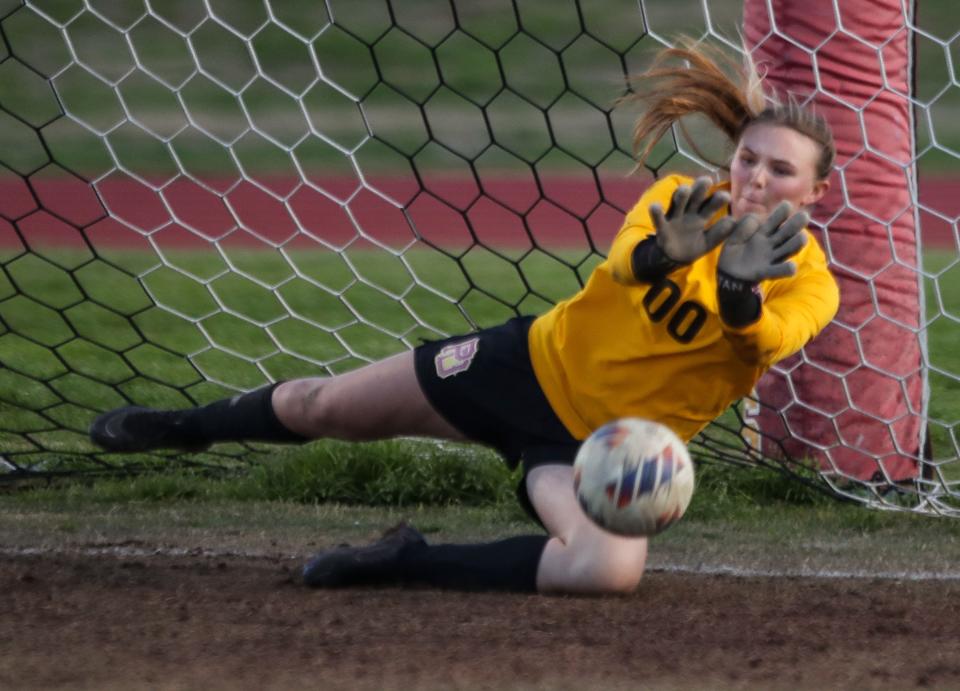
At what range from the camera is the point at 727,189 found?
3846 mm

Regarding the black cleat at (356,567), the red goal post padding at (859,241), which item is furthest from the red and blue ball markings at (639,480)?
the red goal post padding at (859,241)

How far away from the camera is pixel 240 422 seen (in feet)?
13.4

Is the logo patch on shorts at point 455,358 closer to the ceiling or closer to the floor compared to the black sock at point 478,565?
closer to the ceiling

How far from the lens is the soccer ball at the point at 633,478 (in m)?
3.35

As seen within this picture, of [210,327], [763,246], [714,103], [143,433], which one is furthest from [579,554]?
[210,327]

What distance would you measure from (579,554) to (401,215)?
925cm

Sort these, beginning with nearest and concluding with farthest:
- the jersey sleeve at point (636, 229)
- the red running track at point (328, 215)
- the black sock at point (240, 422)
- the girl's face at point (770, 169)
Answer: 1. the jersey sleeve at point (636, 229)
2. the girl's face at point (770, 169)
3. the black sock at point (240, 422)
4. the red running track at point (328, 215)

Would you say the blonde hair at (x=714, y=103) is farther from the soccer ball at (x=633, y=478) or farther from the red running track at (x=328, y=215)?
the red running track at (x=328, y=215)

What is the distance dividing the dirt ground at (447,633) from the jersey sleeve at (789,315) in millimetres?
575

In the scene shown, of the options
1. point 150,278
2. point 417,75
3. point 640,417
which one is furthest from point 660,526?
point 417,75

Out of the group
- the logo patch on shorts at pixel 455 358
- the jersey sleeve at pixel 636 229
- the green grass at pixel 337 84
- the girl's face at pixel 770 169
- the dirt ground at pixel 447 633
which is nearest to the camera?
the dirt ground at pixel 447 633

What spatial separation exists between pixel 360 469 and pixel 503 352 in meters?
1.17

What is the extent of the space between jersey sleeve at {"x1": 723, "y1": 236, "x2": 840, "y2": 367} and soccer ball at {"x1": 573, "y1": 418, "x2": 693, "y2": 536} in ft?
0.85

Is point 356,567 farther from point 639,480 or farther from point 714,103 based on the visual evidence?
point 714,103
